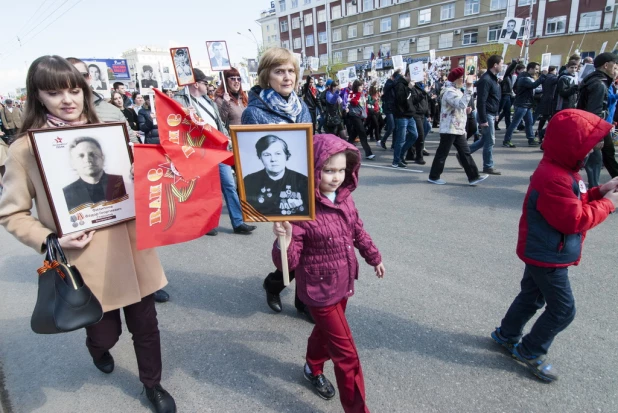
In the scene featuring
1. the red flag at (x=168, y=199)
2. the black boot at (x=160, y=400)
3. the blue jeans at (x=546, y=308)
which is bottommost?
the black boot at (x=160, y=400)

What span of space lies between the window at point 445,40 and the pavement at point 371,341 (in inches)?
1783

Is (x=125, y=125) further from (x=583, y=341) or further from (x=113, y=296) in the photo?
(x=583, y=341)

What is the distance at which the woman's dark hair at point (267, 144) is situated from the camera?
1663 mm

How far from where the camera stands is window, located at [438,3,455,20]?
4238cm

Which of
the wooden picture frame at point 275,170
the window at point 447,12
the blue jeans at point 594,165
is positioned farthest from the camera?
the window at point 447,12

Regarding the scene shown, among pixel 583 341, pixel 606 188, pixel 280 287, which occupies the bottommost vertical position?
pixel 583 341

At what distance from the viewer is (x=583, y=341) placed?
8.43 feet

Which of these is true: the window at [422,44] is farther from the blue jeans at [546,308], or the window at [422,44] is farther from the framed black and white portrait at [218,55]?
the blue jeans at [546,308]

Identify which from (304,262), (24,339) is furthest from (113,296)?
(24,339)

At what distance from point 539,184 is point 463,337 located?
1.22 metres

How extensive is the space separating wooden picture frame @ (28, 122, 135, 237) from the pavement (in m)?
1.24

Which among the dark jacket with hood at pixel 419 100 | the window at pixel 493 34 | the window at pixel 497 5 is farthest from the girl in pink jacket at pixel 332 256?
the window at pixel 497 5

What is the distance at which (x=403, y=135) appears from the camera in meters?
7.81

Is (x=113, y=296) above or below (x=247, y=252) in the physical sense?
above
